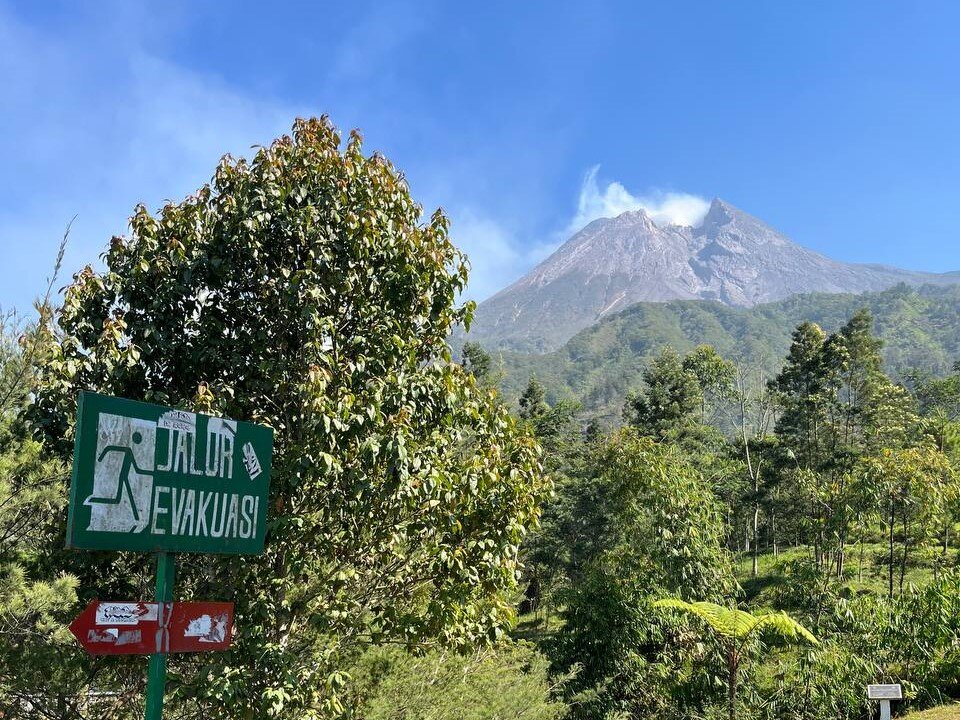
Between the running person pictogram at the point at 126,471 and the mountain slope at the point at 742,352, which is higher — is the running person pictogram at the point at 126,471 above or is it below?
below

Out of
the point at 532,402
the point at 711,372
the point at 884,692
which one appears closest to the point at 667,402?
the point at 532,402

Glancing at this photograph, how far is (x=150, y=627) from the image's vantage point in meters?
3.59

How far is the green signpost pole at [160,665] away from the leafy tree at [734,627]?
7.12 metres

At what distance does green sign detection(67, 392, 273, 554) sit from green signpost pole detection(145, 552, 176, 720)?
0.11m

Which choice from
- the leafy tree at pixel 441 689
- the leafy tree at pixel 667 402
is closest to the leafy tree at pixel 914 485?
the leafy tree at pixel 441 689

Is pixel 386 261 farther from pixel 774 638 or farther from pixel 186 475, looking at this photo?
pixel 774 638

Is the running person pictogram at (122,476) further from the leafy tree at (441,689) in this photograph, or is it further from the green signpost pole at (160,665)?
the leafy tree at (441,689)

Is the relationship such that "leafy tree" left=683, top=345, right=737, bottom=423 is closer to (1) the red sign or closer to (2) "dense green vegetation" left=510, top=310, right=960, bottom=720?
(2) "dense green vegetation" left=510, top=310, right=960, bottom=720

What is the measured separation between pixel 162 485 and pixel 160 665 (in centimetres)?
94

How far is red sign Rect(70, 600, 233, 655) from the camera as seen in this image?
11.1ft

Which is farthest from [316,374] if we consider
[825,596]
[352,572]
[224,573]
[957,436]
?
[957,436]

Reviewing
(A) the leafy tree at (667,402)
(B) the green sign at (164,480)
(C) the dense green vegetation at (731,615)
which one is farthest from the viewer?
(A) the leafy tree at (667,402)

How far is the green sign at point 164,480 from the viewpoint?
3.38 metres

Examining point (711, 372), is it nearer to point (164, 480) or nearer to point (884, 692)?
point (884, 692)
